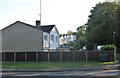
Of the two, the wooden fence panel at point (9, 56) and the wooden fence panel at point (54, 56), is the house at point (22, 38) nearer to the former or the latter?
the wooden fence panel at point (9, 56)

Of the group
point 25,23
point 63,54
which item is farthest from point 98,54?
point 25,23

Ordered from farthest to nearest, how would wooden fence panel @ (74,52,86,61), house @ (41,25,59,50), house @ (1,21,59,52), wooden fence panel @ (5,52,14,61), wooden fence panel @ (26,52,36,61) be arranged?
house @ (41,25,59,50) → house @ (1,21,59,52) → wooden fence panel @ (5,52,14,61) → wooden fence panel @ (26,52,36,61) → wooden fence panel @ (74,52,86,61)

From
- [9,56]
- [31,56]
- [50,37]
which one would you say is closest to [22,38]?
[50,37]

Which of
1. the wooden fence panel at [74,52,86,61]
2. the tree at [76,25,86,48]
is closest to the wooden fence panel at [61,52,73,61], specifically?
the wooden fence panel at [74,52,86,61]

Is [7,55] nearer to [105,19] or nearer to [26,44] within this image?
[26,44]

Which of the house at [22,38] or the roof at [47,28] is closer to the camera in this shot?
the house at [22,38]

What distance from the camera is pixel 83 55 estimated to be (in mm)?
44250


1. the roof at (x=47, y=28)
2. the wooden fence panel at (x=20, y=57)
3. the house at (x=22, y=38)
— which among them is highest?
the roof at (x=47, y=28)

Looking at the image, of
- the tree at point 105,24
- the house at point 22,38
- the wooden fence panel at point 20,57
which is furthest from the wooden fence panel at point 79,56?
the house at point 22,38

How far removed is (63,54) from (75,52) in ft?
5.95

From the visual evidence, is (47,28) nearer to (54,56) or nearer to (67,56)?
(54,56)

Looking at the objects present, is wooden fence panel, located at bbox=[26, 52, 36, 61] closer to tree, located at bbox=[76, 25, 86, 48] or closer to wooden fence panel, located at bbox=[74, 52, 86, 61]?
wooden fence panel, located at bbox=[74, 52, 86, 61]

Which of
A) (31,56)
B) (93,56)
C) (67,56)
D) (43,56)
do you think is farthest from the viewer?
(31,56)

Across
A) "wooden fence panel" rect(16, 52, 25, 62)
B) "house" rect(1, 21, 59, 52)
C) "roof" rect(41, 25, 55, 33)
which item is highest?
"roof" rect(41, 25, 55, 33)
